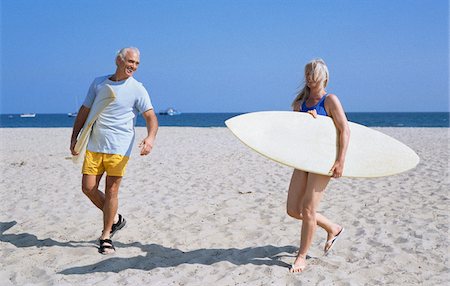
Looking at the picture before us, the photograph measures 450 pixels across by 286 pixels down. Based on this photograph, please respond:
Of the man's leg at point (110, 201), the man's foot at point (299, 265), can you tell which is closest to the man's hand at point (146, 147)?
the man's leg at point (110, 201)

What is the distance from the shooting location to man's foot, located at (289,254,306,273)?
348cm

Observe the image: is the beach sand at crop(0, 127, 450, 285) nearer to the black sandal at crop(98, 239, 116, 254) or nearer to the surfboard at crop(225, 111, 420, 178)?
the black sandal at crop(98, 239, 116, 254)

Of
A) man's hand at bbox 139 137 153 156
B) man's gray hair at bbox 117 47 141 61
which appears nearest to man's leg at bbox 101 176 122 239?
man's hand at bbox 139 137 153 156

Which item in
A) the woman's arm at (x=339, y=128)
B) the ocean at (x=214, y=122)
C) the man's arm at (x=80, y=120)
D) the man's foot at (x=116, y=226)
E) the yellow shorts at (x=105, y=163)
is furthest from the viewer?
the ocean at (x=214, y=122)

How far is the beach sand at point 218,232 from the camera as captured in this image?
3496 millimetres

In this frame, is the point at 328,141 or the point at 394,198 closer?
the point at 328,141

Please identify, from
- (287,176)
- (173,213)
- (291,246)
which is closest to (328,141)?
(291,246)

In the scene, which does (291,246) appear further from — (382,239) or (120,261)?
(120,261)

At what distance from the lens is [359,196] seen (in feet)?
20.5

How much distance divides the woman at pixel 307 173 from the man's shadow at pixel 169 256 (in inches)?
16.9

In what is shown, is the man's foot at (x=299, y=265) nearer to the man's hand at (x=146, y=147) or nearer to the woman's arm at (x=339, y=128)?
the woman's arm at (x=339, y=128)

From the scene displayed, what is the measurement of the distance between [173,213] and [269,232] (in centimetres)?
135

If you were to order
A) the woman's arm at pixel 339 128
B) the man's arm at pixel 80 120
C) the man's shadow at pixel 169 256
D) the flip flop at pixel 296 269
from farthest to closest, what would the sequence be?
the man's arm at pixel 80 120, the man's shadow at pixel 169 256, the flip flop at pixel 296 269, the woman's arm at pixel 339 128

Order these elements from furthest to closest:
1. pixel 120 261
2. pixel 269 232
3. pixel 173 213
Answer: pixel 173 213 < pixel 269 232 < pixel 120 261
